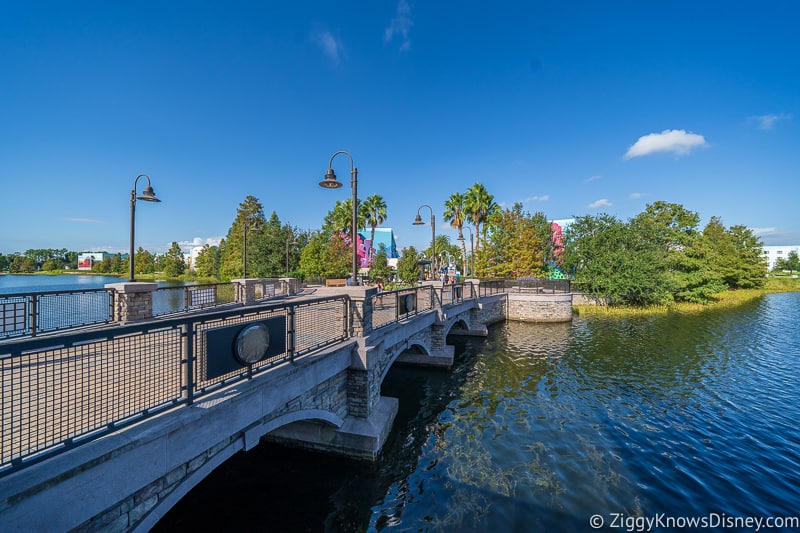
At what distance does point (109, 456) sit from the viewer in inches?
126

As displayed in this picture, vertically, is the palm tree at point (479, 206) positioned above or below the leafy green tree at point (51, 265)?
above

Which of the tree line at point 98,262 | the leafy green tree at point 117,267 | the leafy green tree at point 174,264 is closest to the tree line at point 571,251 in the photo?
the leafy green tree at point 174,264

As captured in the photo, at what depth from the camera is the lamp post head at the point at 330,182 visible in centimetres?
899

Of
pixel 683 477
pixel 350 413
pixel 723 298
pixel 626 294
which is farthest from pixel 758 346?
pixel 723 298

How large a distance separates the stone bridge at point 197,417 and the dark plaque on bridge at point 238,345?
3 cm

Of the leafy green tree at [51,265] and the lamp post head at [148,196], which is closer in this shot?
the lamp post head at [148,196]

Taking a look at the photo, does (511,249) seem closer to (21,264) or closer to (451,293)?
(451,293)

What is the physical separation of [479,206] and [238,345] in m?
39.7

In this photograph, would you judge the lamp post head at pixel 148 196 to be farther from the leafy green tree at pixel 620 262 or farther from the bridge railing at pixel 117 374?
the leafy green tree at pixel 620 262

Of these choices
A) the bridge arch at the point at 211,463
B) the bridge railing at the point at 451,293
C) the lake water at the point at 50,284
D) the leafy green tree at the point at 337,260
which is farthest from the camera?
the leafy green tree at the point at 337,260

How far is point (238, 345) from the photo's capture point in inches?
187

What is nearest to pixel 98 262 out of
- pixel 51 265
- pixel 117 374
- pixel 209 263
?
pixel 51 265

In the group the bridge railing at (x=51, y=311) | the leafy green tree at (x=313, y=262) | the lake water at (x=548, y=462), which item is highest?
the leafy green tree at (x=313, y=262)

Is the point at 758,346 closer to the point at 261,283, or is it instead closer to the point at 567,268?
the point at 567,268
